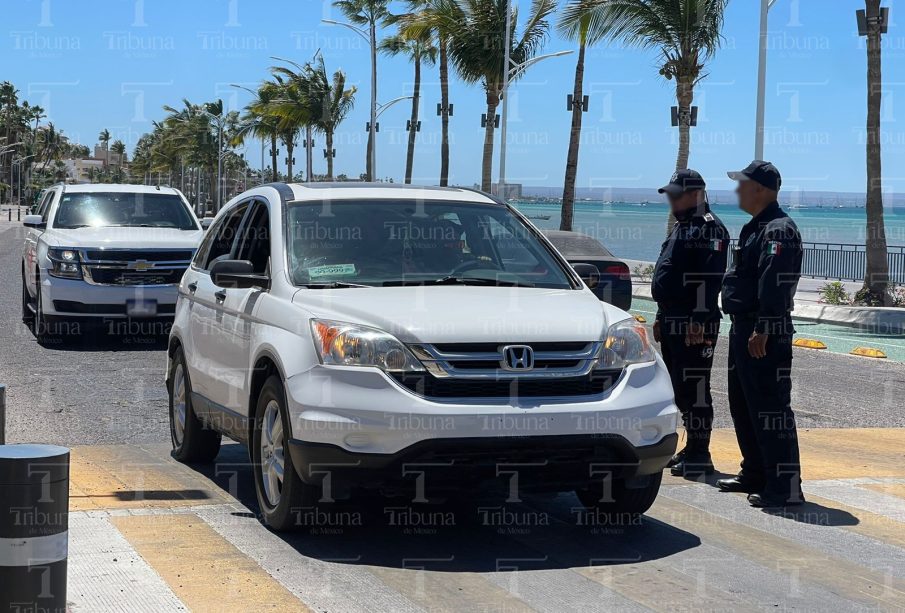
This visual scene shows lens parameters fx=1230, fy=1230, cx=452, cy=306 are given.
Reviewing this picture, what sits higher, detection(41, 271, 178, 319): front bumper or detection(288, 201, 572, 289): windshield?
detection(288, 201, 572, 289): windshield

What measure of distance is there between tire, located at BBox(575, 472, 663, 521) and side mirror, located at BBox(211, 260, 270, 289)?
6.92 feet

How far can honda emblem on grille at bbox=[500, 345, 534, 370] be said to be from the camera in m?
5.77

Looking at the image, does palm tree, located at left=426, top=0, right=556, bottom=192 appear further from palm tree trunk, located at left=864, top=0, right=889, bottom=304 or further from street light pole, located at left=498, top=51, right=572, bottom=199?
palm tree trunk, located at left=864, top=0, right=889, bottom=304

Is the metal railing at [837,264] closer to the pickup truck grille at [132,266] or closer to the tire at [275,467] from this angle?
the pickup truck grille at [132,266]

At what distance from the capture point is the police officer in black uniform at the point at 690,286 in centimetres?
783

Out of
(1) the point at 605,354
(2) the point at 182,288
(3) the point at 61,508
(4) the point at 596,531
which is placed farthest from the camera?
(2) the point at 182,288

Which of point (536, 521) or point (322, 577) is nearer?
point (322, 577)

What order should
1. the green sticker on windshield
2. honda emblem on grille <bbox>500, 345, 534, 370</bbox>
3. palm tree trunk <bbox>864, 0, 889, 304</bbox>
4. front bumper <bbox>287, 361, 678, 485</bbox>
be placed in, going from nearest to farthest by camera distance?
front bumper <bbox>287, 361, 678, 485</bbox>
honda emblem on grille <bbox>500, 345, 534, 370</bbox>
the green sticker on windshield
palm tree trunk <bbox>864, 0, 889, 304</bbox>

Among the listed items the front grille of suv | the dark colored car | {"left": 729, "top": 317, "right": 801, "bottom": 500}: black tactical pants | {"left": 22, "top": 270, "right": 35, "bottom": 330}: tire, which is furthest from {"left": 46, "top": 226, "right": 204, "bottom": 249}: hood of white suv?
the front grille of suv

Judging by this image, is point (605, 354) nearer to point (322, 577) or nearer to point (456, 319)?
point (456, 319)

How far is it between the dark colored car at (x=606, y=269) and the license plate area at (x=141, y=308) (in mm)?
5423

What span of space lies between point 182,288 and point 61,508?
433 centimetres

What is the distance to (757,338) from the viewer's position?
23.1ft

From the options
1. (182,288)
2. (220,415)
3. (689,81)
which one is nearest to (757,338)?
(220,415)
